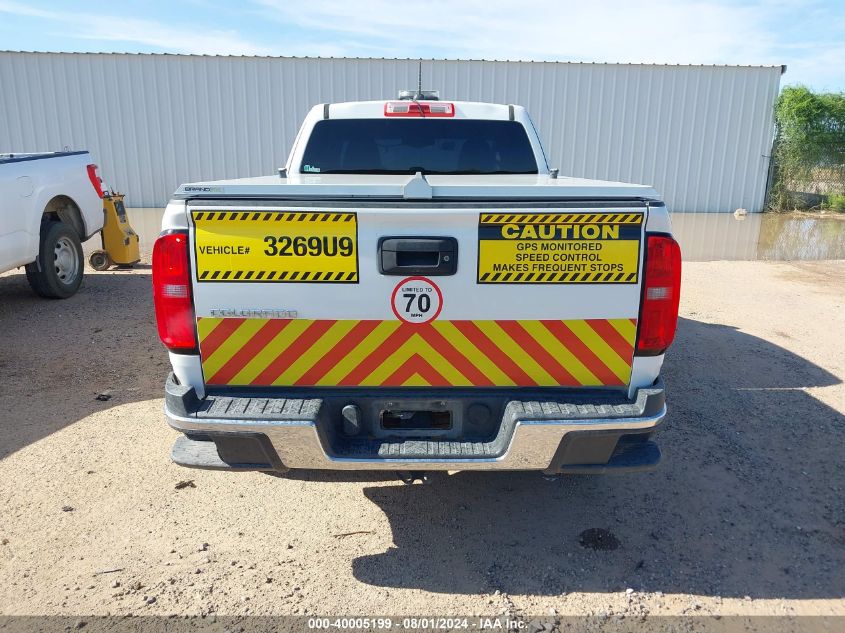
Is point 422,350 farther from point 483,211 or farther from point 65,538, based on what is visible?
point 65,538

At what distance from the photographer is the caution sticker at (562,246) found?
2.55 meters

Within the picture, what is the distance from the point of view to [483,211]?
8.37 feet

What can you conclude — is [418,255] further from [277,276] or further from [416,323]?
[277,276]

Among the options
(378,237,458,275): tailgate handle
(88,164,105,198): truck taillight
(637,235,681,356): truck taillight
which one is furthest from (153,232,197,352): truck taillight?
(88,164,105,198): truck taillight

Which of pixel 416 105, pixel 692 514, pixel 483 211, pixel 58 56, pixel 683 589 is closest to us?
pixel 483 211

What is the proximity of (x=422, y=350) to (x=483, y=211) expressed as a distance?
617 millimetres

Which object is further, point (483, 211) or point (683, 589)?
point (683, 589)

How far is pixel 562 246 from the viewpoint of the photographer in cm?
257

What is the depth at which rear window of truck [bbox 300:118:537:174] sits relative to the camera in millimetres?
4707

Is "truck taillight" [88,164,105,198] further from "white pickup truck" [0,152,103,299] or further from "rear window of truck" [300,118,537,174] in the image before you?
"rear window of truck" [300,118,537,174]

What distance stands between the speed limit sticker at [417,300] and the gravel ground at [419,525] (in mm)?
1158

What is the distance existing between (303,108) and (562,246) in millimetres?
15904

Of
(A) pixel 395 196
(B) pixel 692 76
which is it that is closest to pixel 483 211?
(A) pixel 395 196

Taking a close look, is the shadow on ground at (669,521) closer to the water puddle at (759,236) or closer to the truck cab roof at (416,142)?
the truck cab roof at (416,142)
